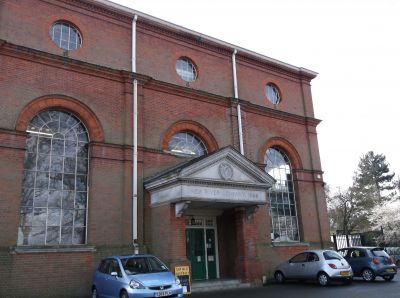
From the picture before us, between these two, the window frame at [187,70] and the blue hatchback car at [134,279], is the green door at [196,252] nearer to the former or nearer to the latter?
the blue hatchback car at [134,279]

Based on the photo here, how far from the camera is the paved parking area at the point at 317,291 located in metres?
11.8

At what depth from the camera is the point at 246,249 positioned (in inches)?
598

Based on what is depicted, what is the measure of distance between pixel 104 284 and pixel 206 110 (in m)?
8.98

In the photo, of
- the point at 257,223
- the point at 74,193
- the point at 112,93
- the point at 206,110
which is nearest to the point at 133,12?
the point at 112,93

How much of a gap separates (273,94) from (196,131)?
6055 mm

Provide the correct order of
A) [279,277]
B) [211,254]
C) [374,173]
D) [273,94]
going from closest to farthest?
[211,254] < [279,277] < [273,94] < [374,173]

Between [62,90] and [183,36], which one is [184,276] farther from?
[183,36]

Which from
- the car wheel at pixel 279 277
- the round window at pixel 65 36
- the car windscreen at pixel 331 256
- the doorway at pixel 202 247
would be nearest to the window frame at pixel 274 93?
the doorway at pixel 202 247

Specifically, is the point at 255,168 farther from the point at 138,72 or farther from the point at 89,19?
the point at 89,19

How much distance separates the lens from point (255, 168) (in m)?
15.0

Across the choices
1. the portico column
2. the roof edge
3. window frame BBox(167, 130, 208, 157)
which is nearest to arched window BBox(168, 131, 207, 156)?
window frame BBox(167, 130, 208, 157)

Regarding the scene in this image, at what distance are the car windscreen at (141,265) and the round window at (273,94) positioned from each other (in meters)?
11.8

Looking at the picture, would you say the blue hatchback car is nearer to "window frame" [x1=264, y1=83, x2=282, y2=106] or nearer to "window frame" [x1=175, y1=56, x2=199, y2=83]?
"window frame" [x1=175, y1=56, x2=199, y2=83]

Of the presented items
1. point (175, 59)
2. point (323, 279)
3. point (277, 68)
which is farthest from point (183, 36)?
point (323, 279)
